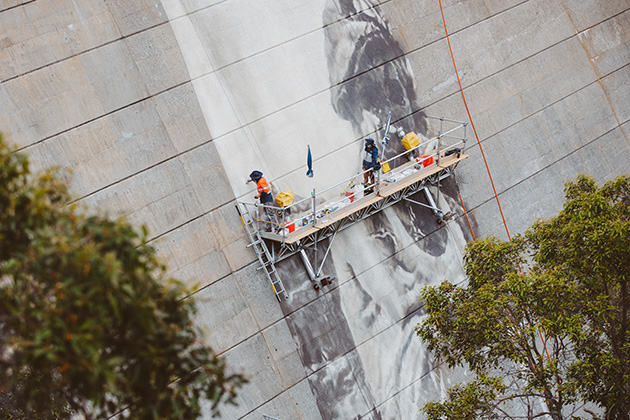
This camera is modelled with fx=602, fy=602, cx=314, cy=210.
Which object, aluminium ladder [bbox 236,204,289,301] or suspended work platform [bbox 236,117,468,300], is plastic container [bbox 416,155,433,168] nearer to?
suspended work platform [bbox 236,117,468,300]

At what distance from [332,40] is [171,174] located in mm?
6336

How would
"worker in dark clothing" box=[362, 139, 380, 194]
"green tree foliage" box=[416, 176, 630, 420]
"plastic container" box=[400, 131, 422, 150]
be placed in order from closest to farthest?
"green tree foliage" box=[416, 176, 630, 420] → "worker in dark clothing" box=[362, 139, 380, 194] → "plastic container" box=[400, 131, 422, 150]

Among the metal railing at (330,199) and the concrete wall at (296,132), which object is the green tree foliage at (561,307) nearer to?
the metal railing at (330,199)

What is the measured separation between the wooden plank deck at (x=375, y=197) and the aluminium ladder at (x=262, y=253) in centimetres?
30

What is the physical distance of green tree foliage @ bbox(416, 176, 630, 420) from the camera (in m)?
12.4

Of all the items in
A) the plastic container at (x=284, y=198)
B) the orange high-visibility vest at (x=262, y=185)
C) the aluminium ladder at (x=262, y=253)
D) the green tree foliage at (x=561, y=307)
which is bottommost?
the green tree foliage at (x=561, y=307)

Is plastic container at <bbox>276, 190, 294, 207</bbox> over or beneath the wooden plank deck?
over

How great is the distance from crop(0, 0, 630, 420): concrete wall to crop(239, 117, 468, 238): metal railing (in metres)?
0.47

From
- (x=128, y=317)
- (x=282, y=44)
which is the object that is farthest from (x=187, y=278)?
(x=128, y=317)

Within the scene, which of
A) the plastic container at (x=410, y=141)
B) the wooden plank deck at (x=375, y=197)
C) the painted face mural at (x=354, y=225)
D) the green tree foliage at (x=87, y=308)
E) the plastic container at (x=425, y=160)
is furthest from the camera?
the plastic container at (x=410, y=141)

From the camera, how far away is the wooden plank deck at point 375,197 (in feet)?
52.9

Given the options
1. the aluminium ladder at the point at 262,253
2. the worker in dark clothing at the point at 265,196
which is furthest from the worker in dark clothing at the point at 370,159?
the aluminium ladder at the point at 262,253

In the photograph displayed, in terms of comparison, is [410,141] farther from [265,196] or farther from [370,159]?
[265,196]

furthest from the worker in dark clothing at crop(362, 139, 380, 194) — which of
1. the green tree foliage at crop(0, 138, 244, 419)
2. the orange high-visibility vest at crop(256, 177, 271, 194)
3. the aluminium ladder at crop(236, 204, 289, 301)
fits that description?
the green tree foliage at crop(0, 138, 244, 419)
